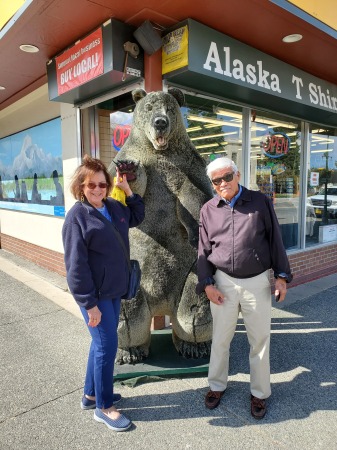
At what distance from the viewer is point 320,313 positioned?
4648 mm

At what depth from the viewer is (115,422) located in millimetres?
2402

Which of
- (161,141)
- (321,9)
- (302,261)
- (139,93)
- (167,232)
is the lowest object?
(302,261)

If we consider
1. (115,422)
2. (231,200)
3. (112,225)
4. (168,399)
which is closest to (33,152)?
(112,225)

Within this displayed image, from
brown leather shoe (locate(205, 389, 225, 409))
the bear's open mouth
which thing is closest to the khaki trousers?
brown leather shoe (locate(205, 389, 225, 409))

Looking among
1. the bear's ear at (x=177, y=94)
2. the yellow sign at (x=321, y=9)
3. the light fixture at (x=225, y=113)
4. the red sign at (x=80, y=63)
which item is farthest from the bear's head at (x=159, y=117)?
the light fixture at (x=225, y=113)

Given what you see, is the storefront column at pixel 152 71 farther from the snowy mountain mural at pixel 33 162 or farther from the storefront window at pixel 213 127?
the snowy mountain mural at pixel 33 162

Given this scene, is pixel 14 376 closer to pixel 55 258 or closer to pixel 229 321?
pixel 229 321

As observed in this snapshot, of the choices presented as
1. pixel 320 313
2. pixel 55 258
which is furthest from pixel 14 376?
pixel 320 313

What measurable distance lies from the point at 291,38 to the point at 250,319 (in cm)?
322

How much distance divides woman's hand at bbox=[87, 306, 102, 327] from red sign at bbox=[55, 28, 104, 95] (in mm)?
2638

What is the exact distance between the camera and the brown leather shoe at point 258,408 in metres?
2.53

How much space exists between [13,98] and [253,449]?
22.6 feet

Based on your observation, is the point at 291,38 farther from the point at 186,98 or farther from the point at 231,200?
the point at 231,200

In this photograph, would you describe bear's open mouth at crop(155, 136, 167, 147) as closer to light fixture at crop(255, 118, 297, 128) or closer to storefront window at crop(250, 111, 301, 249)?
storefront window at crop(250, 111, 301, 249)
